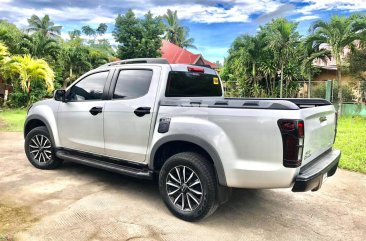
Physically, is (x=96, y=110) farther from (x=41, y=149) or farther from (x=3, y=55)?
(x=3, y=55)

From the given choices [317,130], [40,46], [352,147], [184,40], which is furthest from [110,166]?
[184,40]

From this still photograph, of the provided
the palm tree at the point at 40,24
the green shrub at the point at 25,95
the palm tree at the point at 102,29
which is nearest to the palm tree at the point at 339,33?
the green shrub at the point at 25,95

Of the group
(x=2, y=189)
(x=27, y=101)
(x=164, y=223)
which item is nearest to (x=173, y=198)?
(x=164, y=223)

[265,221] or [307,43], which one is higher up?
[307,43]

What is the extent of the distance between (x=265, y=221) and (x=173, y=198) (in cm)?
110

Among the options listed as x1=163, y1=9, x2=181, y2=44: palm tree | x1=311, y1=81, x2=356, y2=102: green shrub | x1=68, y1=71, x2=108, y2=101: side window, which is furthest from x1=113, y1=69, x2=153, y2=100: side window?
x1=163, y1=9, x2=181, y2=44: palm tree

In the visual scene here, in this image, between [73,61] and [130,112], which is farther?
[73,61]

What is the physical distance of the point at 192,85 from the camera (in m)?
4.65

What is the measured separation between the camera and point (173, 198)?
12.7 ft

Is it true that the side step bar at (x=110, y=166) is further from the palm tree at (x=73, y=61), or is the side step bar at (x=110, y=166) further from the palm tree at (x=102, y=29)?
the palm tree at (x=102, y=29)

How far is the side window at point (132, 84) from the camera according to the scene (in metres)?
4.32

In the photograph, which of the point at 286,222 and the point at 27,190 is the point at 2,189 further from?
the point at 286,222

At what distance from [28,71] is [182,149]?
15.9 m

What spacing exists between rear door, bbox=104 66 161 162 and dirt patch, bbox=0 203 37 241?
130 cm
